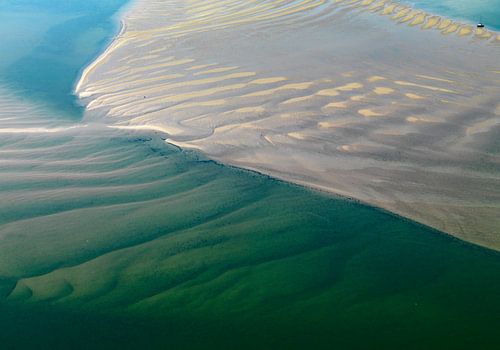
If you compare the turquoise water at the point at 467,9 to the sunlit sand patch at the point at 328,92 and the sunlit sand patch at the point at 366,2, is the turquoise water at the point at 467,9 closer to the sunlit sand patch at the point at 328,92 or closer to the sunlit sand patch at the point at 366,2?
the sunlit sand patch at the point at 366,2

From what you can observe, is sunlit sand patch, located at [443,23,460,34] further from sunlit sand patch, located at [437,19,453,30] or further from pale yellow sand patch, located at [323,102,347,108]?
pale yellow sand patch, located at [323,102,347,108]

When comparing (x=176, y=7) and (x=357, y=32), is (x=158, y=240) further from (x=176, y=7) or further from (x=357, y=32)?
(x=176, y=7)

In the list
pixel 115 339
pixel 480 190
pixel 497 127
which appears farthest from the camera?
pixel 497 127

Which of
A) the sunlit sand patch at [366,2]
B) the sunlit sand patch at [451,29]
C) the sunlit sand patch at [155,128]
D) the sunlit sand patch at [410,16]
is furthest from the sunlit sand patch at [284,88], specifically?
the sunlit sand patch at [366,2]

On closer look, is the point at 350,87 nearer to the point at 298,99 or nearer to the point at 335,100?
the point at 335,100

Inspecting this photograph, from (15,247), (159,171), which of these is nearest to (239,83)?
(159,171)

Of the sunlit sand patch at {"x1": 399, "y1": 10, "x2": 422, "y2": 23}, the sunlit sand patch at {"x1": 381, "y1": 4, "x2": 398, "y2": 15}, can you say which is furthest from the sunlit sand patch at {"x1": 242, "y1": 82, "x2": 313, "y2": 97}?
the sunlit sand patch at {"x1": 381, "y1": 4, "x2": 398, "y2": 15}
